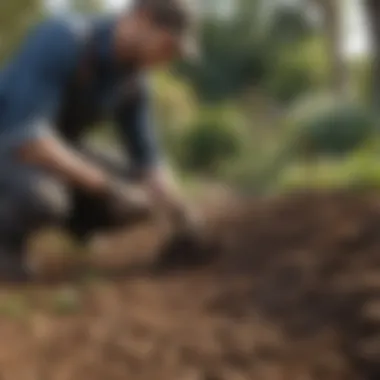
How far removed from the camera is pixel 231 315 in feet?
6.29

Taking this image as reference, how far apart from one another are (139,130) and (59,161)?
37cm

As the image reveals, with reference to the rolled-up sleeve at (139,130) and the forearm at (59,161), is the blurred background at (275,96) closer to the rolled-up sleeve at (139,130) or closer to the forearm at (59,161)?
the rolled-up sleeve at (139,130)

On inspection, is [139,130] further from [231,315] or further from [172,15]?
[231,315]

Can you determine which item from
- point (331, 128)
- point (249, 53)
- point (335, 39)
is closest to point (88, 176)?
point (331, 128)

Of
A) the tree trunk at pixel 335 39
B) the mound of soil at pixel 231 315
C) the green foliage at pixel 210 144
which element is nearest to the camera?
the mound of soil at pixel 231 315

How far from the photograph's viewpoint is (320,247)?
2.16 m

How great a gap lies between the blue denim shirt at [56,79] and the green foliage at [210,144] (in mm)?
1591

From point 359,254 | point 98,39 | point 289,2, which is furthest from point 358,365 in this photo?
point 289,2

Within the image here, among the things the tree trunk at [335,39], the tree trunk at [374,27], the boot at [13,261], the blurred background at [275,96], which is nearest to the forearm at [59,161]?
the boot at [13,261]

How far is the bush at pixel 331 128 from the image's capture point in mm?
3598

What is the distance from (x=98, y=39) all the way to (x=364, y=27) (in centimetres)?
158

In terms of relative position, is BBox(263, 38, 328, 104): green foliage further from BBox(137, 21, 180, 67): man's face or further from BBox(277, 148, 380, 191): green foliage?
BBox(137, 21, 180, 67): man's face

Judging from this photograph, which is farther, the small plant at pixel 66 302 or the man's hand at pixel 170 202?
the man's hand at pixel 170 202

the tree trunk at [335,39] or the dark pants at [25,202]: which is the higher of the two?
the tree trunk at [335,39]
